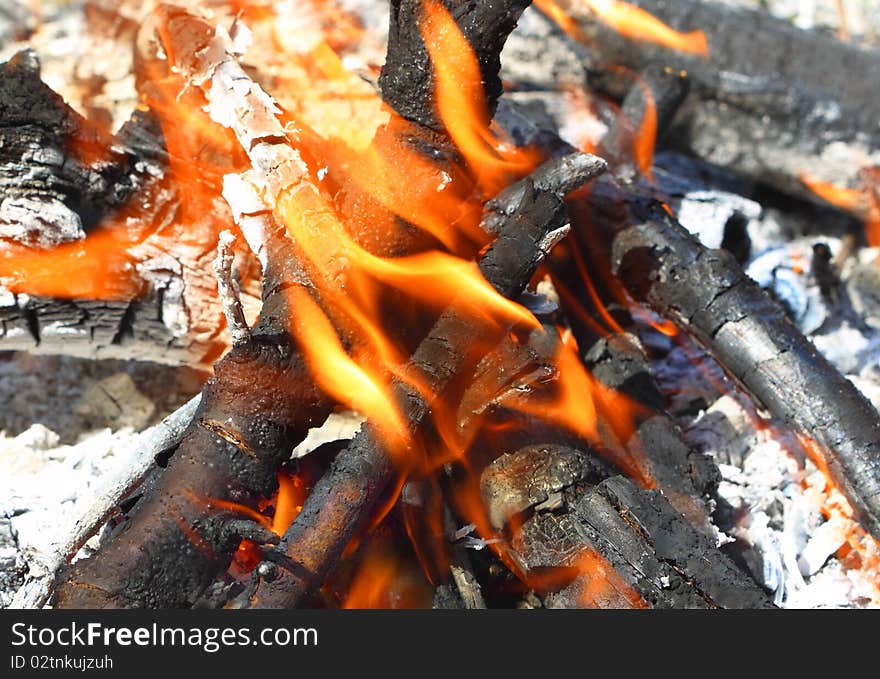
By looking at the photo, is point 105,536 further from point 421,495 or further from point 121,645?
point 421,495

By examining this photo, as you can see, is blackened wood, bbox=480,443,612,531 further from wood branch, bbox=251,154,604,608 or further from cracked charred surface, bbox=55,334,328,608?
cracked charred surface, bbox=55,334,328,608

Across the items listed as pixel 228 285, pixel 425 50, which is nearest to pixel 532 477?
pixel 228 285

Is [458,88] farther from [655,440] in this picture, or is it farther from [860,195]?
[860,195]

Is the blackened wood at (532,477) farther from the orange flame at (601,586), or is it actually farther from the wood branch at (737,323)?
the wood branch at (737,323)

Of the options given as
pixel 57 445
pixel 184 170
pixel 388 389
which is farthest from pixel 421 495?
pixel 184 170

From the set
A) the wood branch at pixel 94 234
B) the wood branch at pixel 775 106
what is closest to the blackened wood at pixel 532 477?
the wood branch at pixel 94 234

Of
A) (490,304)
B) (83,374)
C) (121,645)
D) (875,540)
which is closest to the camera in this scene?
(121,645)

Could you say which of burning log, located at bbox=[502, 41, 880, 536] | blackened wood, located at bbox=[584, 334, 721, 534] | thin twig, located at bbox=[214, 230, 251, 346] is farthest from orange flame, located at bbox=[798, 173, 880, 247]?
thin twig, located at bbox=[214, 230, 251, 346]
